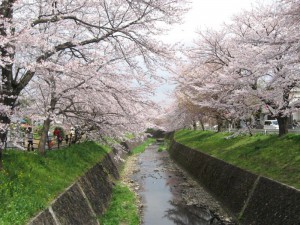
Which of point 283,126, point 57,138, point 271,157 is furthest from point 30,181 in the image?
point 283,126

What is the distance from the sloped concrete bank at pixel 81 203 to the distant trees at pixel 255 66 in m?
8.70

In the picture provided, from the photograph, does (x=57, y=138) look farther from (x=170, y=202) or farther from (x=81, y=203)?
(x=81, y=203)

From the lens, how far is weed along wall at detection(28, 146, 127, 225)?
32.1 ft

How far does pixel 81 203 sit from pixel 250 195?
7472 millimetres

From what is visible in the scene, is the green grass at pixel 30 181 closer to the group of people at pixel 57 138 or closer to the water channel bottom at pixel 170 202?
the group of people at pixel 57 138

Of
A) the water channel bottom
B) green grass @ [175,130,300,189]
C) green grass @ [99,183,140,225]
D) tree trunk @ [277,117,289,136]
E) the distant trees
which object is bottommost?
the water channel bottom

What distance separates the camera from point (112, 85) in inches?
508

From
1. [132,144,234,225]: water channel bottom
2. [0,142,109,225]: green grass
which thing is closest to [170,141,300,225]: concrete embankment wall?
[132,144,234,225]: water channel bottom

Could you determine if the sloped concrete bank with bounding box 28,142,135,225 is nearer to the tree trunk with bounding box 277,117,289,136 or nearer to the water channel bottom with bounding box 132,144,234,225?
the water channel bottom with bounding box 132,144,234,225

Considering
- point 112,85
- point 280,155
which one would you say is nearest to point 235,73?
point 280,155

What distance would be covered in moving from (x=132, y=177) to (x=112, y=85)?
53.9ft

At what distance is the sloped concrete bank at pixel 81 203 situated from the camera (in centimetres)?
978

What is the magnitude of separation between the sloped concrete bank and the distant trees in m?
8.70

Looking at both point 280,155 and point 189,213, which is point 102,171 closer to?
point 189,213
